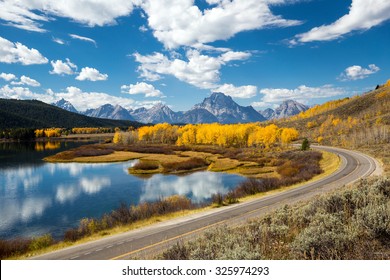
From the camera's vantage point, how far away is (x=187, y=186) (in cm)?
5659

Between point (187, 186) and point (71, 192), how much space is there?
2141cm

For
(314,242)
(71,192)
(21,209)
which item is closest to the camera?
(314,242)

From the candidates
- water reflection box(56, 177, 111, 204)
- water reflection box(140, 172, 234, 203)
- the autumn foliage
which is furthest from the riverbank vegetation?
the autumn foliage

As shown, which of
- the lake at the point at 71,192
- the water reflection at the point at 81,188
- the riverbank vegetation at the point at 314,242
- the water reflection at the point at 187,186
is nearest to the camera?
the riverbank vegetation at the point at 314,242

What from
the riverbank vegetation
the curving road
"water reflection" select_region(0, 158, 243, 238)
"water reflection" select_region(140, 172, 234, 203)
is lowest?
"water reflection" select_region(140, 172, 234, 203)

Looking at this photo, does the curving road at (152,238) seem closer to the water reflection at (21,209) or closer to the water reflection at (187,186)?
the water reflection at (187,186)

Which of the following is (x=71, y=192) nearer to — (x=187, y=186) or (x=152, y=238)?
(x=187, y=186)

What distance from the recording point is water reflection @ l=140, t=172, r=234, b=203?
159ft

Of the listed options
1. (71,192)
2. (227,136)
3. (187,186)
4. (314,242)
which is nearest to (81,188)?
(71,192)

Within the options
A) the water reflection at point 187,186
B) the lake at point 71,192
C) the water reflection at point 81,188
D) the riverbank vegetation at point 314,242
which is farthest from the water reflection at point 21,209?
the riverbank vegetation at point 314,242

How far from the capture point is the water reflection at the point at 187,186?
159 ft

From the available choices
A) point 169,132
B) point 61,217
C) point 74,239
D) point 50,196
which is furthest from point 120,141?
point 74,239

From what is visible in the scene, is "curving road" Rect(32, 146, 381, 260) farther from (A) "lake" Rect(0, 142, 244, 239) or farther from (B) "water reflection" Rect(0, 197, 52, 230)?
(B) "water reflection" Rect(0, 197, 52, 230)

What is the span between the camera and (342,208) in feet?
45.8
